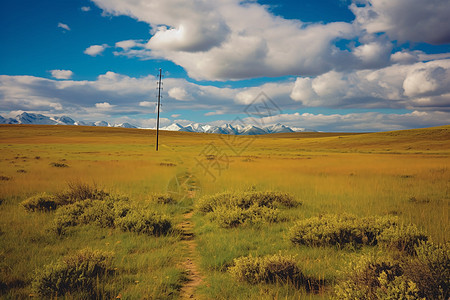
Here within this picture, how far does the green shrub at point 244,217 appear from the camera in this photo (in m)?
8.12

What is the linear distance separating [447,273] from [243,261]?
133 inches

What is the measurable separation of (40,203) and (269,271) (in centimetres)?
945

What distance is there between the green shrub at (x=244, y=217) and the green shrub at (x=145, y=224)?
71.3 inches

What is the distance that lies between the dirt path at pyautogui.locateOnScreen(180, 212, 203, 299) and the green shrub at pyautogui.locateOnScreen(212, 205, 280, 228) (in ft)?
3.58

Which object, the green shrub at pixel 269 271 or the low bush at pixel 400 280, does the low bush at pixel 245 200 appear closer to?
the green shrub at pixel 269 271

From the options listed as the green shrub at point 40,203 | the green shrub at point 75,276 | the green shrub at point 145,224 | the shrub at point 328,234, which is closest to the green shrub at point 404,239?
the shrub at point 328,234

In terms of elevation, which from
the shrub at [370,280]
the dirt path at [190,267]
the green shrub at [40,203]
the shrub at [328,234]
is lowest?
the dirt path at [190,267]

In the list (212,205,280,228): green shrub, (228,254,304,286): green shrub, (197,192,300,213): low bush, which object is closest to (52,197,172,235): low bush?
(212,205,280,228): green shrub

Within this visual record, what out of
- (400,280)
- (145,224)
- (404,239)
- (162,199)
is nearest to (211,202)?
(162,199)

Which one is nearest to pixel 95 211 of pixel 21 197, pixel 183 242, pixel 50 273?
pixel 183 242

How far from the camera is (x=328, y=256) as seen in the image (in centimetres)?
567

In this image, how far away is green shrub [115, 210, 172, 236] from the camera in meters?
7.38

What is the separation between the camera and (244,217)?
843 cm

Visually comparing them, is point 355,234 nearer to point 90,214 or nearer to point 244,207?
point 244,207
